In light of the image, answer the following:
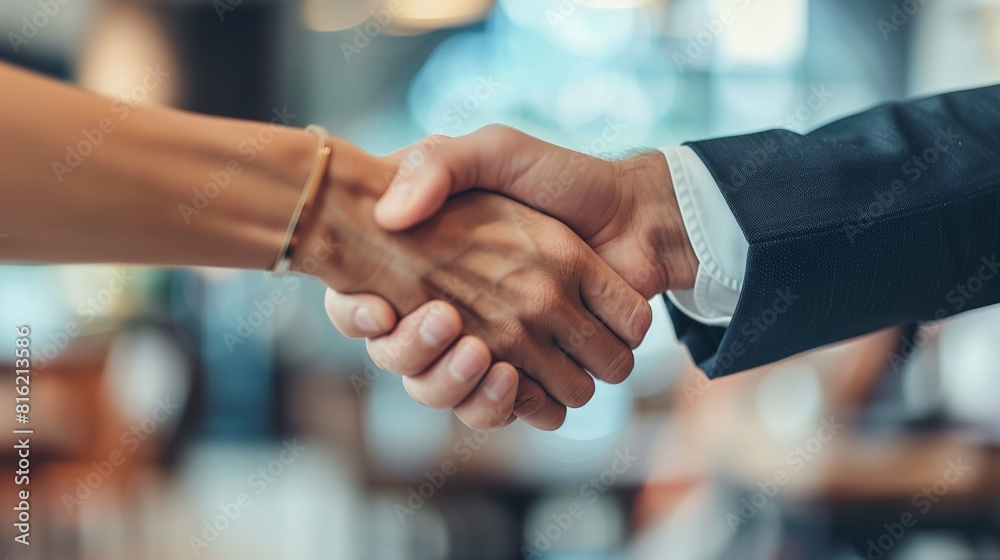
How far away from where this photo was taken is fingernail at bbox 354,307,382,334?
1008 mm

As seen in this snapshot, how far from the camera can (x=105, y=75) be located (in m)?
2.64

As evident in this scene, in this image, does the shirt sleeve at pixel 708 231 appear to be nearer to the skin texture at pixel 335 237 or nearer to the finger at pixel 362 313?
the skin texture at pixel 335 237

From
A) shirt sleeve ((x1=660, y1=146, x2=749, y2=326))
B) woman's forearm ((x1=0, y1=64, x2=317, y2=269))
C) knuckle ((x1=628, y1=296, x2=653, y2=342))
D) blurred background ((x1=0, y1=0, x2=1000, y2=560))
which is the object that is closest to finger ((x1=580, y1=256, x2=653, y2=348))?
knuckle ((x1=628, y1=296, x2=653, y2=342))

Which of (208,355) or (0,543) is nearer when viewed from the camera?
(0,543)

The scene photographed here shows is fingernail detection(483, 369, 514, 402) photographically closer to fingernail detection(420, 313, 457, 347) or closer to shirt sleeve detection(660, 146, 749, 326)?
fingernail detection(420, 313, 457, 347)

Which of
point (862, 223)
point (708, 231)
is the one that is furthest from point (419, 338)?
point (862, 223)

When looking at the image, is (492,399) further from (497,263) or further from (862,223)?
(862,223)

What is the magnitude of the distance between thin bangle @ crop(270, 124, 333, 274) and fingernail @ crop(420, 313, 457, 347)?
8.2 inches

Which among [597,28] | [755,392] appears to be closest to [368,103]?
[597,28]

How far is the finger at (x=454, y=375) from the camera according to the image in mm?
1021

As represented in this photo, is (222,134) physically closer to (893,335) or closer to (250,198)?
(250,198)

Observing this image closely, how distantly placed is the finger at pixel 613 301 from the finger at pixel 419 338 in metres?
0.22

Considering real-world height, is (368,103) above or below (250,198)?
below

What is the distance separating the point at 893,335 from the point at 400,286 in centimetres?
202
